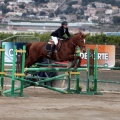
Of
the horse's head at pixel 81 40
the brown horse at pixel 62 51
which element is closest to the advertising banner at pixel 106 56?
the brown horse at pixel 62 51

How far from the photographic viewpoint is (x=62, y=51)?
62.4 feet

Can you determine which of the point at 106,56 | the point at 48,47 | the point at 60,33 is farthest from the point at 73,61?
the point at 106,56

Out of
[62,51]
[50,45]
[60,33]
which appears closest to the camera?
[60,33]

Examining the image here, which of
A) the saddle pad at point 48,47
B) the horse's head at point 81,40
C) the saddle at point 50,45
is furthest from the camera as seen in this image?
the saddle pad at point 48,47

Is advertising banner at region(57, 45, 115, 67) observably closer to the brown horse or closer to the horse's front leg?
the brown horse

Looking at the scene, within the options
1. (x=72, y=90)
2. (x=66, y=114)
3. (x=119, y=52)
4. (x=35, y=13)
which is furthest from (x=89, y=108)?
(x=35, y=13)

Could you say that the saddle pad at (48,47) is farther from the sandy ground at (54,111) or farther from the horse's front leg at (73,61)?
the sandy ground at (54,111)

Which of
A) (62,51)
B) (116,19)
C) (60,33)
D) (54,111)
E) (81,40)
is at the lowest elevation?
(54,111)

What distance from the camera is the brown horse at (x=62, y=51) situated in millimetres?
18516

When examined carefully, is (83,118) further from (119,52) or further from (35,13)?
(35,13)

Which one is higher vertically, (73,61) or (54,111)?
(73,61)

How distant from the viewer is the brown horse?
1852 cm

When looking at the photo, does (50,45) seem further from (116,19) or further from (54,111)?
(116,19)

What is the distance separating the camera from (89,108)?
12.7 metres
